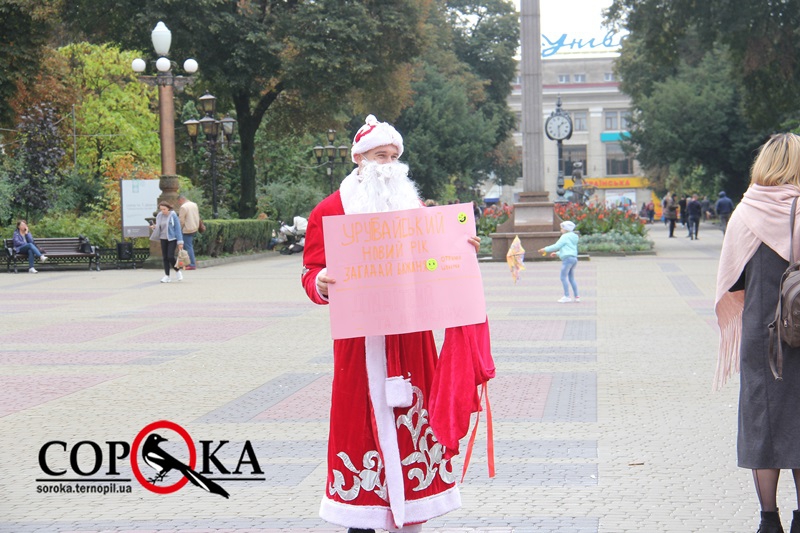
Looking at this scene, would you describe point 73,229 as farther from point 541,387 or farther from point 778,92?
point 541,387

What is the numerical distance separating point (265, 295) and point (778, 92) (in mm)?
20198

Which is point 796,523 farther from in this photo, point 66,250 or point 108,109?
point 108,109

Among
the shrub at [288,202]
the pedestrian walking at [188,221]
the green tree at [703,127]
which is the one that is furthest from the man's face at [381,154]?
the green tree at [703,127]

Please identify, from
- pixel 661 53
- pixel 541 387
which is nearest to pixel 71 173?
pixel 661 53

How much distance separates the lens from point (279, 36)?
1415 inches

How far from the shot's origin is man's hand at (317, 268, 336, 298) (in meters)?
4.61

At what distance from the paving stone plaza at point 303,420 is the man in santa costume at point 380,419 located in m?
0.92

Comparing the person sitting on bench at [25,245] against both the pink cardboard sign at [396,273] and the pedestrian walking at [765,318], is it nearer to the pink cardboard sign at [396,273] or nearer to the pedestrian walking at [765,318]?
the pink cardboard sign at [396,273]

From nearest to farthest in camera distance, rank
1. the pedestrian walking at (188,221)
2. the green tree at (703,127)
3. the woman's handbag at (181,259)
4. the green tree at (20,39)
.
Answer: the woman's handbag at (181,259)
the pedestrian walking at (188,221)
the green tree at (20,39)
the green tree at (703,127)

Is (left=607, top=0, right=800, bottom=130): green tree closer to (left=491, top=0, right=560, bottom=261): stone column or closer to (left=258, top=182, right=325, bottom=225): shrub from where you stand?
(left=491, top=0, right=560, bottom=261): stone column

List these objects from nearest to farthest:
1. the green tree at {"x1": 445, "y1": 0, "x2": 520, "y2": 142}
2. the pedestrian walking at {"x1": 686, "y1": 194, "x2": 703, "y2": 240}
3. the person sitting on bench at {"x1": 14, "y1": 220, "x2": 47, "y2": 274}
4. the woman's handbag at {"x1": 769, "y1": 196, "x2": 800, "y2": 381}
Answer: the woman's handbag at {"x1": 769, "y1": 196, "x2": 800, "y2": 381}, the person sitting on bench at {"x1": 14, "y1": 220, "x2": 47, "y2": 274}, the pedestrian walking at {"x1": 686, "y1": 194, "x2": 703, "y2": 240}, the green tree at {"x1": 445, "y1": 0, "x2": 520, "y2": 142}

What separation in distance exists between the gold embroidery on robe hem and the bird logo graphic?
174cm

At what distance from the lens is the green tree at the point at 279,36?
3481 cm

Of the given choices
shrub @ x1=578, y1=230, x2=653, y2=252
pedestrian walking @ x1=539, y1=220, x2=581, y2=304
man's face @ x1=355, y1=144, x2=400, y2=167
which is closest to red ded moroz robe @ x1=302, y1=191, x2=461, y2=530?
man's face @ x1=355, y1=144, x2=400, y2=167
